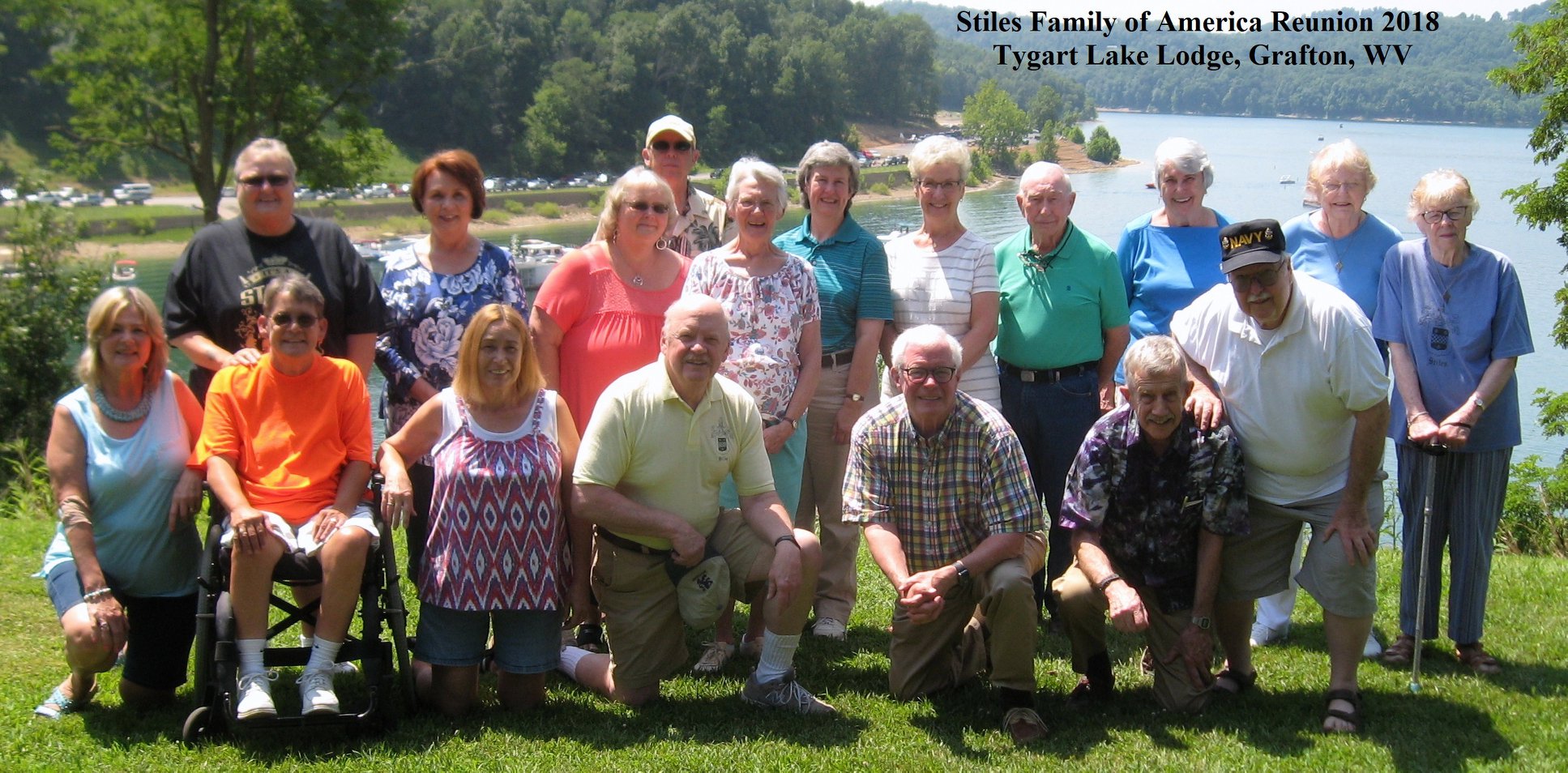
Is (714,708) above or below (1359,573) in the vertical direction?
below

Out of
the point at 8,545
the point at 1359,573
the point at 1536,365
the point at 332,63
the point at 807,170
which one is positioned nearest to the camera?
the point at 1359,573

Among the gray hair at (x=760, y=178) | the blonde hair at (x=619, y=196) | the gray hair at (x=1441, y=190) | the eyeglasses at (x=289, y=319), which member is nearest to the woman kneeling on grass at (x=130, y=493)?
the eyeglasses at (x=289, y=319)

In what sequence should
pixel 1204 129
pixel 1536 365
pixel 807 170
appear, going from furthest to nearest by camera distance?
1. pixel 1204 129
2. pixel 1536 365
3. pixel 807 170

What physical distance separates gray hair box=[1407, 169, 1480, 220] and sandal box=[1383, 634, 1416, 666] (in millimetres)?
1690

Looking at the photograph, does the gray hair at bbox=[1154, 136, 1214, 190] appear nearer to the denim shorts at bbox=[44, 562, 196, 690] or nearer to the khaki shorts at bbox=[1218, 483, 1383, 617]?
the khaki shorts at bbox=[1218, 483, 1383, 617]

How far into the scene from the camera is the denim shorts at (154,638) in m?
4.22

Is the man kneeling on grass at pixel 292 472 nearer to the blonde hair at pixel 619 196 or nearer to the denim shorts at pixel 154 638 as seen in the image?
the denim shorts at pixel 154 638

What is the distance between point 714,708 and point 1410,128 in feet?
336

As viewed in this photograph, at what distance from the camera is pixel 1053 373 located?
5.11 m

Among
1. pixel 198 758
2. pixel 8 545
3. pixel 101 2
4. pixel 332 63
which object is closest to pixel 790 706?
pixel 198 758

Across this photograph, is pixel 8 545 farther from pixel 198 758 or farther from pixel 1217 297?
pixel 1217 297

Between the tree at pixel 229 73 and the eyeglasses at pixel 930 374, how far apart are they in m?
23.5

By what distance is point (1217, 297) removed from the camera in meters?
4.36

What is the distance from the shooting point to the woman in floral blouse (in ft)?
15.8
